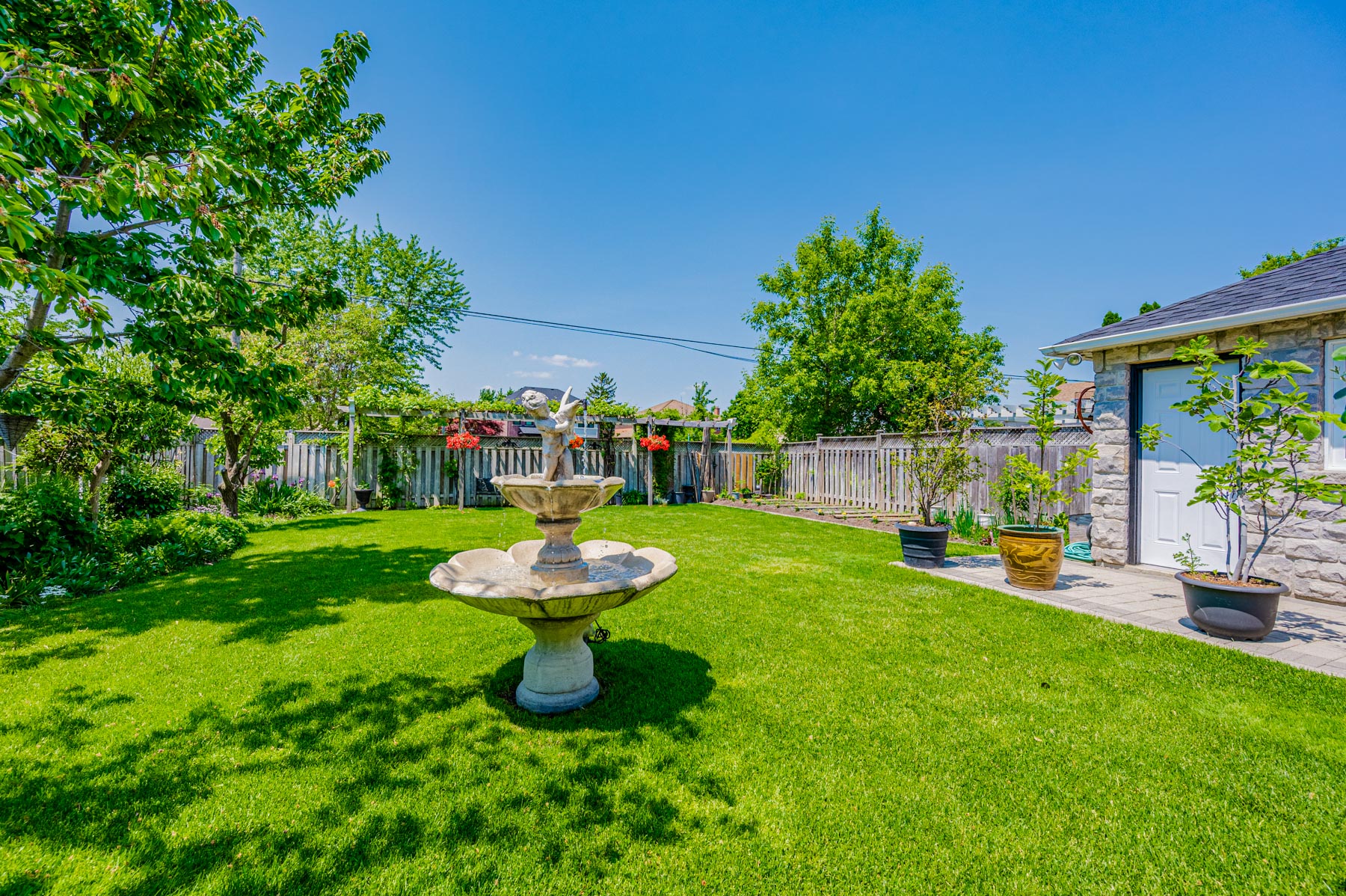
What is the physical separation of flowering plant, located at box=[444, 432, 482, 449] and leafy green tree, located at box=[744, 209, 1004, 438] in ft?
42.8

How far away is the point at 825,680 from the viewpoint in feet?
10.8

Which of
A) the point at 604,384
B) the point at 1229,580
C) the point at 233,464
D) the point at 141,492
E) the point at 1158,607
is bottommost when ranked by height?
the point at 1158,607

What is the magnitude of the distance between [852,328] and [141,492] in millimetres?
20662

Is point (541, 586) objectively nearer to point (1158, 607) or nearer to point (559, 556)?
point (559, 556)

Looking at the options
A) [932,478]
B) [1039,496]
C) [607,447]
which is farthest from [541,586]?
[607,447]

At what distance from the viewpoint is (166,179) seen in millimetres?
3086

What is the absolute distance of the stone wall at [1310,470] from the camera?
4664mm

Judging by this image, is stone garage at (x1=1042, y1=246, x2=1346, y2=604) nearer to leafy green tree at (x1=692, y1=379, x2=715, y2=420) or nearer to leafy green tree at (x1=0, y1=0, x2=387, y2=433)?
leafy green tree at (x1=0, y1=0, x2=387, y2=433)

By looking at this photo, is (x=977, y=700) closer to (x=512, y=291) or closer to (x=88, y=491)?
(x=88, y=491)

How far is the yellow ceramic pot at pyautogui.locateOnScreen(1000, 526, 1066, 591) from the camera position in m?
5.21

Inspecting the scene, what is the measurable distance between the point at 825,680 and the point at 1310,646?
366 cm

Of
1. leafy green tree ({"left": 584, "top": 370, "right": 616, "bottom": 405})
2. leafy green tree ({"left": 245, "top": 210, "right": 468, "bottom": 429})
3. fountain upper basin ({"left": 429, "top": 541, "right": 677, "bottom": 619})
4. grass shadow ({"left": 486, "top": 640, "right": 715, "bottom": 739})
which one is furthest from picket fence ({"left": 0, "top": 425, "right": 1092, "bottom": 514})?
leafy green tree ({"left": 584, "top": 370, "right": 616, "bottom": 405})

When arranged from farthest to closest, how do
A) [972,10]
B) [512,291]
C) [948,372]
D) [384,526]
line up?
[512,291] → [384,526] → [972,10] → [948,372]

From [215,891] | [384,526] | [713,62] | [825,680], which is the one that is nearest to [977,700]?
[825,680]
